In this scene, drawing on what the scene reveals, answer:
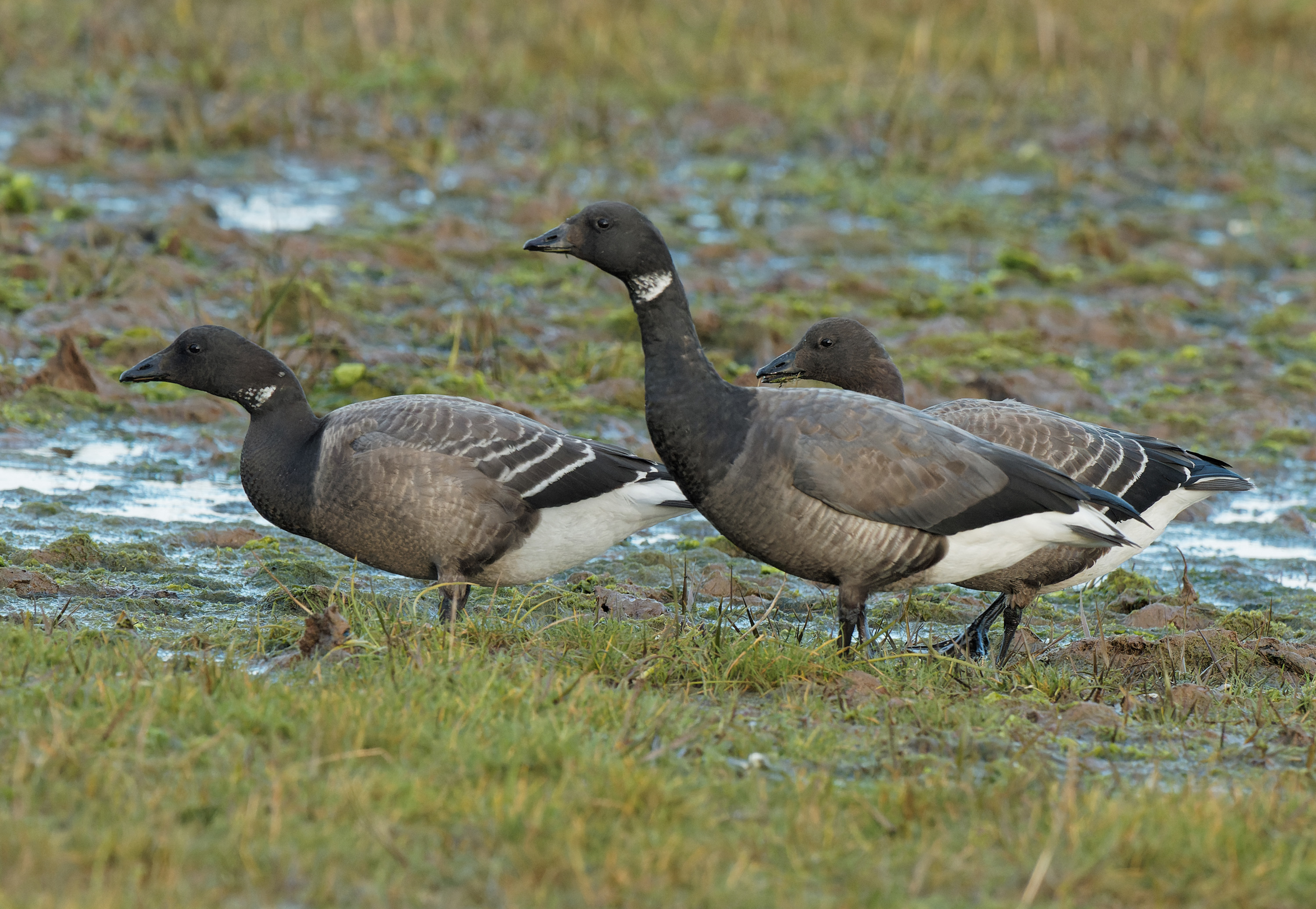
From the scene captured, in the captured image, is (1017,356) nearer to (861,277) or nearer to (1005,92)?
(861,277)

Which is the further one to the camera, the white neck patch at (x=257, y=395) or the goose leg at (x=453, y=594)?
the white neck patch at (x=257, y=395)

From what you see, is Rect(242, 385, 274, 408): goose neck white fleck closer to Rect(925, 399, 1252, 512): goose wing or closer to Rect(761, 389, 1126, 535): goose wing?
Rect(761, 389, 1126, 535): goose wing

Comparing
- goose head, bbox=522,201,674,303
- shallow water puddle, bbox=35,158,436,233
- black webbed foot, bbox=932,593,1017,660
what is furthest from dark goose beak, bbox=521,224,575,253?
shallow water puddle, bbox=35,158,436,233

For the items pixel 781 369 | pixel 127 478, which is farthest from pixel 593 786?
pixel 127 478

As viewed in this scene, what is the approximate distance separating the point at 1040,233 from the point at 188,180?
889 cm

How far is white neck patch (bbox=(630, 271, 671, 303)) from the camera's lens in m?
6.59

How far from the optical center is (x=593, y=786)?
4742 millimetres

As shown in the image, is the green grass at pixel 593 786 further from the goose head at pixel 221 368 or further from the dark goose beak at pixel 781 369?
the dark goose beak at pixel 781 369

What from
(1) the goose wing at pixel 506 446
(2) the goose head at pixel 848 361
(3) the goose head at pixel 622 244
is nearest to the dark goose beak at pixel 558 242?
(3) the goose head at pixel 622 244

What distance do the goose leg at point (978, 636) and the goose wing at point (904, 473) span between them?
0.91m

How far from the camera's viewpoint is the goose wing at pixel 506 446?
272 inches

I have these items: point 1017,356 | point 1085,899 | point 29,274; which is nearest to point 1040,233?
point 1017,356

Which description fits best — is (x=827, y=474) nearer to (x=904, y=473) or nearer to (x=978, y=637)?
(x=904, y=473)

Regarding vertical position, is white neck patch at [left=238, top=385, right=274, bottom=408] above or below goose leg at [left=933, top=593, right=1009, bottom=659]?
above
